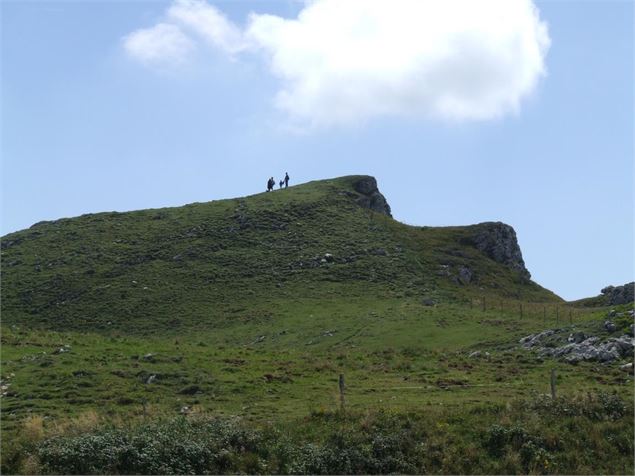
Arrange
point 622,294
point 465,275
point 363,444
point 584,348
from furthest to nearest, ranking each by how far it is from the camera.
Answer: point 465,275
point 622,294
point 584,348
point 363,444

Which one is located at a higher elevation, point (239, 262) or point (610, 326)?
point (239, 262)

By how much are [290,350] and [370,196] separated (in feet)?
241

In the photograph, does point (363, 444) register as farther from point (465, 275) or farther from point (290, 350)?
point (465, 275)

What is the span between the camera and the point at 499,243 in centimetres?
10762

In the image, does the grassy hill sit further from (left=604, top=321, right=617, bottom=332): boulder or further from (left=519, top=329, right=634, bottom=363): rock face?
(left=604, top=321, right=617, bottom=332): boulder

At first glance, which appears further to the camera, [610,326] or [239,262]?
[239,262]

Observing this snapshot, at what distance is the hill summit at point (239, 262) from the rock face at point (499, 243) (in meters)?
0.20

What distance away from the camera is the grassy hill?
2508 centimetres

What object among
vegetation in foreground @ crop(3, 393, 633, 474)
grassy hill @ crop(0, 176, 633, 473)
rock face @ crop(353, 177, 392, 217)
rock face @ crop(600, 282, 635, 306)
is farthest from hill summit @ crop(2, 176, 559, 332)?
vegetation in foreground @ crop(3, 393, 633, 474)

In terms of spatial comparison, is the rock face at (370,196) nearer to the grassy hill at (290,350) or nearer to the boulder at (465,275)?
the grassy hill at (290,350)

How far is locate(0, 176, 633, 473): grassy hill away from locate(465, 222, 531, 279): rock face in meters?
0.32

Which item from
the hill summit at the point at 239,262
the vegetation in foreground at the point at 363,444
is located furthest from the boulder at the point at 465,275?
the vegetation in foreground at the point at 363,444

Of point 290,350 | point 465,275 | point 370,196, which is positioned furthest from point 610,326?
point 370,196

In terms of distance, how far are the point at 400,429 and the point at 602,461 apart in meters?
6.59
